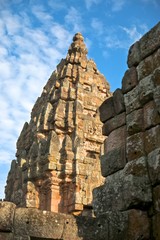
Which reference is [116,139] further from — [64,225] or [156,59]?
[64,225]

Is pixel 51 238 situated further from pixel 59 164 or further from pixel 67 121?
pixel 67 121

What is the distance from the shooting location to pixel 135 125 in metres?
5.86

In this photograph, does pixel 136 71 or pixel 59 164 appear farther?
pixel 59 164

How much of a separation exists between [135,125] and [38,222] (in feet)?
7.39

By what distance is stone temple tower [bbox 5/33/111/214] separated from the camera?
1577 cm

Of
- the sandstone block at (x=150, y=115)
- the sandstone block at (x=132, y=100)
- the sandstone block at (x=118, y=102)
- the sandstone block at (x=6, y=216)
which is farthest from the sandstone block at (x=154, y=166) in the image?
the sandstone block at (x=6, y=216)

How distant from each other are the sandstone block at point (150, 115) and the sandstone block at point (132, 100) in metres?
0.19

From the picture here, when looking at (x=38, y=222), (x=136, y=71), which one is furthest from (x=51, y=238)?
(x=136, y=71)

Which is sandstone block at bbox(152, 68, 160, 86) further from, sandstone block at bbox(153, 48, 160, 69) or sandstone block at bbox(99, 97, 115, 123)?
sandstone block at bbox(99, 97, 115, 123)

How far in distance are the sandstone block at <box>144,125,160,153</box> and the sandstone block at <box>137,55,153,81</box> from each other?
39.3 inches

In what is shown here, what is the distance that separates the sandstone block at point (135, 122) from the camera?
19.1ft

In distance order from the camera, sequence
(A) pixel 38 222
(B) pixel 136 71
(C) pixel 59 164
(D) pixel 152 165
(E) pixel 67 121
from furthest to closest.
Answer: (E) pixel 67 121 < (C) pixel 59 164 < (B) pixel 136 71 < (D) pixel 152 165 < (A) pixel 38 222

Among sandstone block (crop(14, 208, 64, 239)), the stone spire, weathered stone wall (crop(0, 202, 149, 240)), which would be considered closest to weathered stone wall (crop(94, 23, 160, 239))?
weathered stone wall (crop(0, 202, 149, 240))

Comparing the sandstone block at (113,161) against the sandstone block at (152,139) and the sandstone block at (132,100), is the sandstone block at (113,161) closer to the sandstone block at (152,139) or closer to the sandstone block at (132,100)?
the sandstone block at (152,139)
